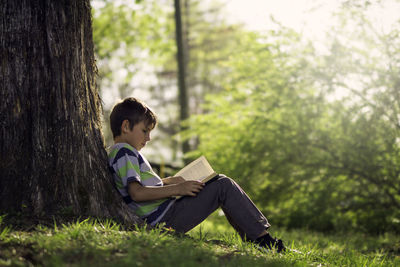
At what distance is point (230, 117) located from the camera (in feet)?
30.4

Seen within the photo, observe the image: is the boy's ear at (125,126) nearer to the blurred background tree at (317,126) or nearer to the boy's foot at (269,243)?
the boy's foot at (269,243)

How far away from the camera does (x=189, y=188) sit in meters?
3.82

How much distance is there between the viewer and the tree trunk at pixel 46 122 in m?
3.53

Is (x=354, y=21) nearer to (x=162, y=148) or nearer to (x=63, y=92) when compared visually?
(x=63, y=92)

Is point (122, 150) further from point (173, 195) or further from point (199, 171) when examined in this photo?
point (199, 171)

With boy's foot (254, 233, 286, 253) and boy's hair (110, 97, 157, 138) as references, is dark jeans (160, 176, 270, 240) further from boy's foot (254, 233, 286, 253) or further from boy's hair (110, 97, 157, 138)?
boy's hair (110, 97, 157, 138)

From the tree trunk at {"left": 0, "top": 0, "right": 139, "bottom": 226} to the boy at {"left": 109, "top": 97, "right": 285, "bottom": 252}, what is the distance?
18 cm

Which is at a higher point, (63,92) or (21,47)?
(21,47)

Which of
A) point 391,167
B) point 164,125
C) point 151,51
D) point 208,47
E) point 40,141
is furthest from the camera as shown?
point 164,125

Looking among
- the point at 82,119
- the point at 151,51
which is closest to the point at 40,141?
the point at 82,119

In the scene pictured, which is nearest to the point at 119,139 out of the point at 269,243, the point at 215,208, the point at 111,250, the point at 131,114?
the point at 131,114

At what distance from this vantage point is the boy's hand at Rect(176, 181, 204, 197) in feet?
12.4

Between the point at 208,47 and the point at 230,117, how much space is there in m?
17.1

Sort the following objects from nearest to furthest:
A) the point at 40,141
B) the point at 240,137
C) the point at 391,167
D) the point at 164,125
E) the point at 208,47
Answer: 1. the point at 40,141
2. the point at 391,167
3. the point at 240,137
4. the point at 208,47
5. the point at 164,125
